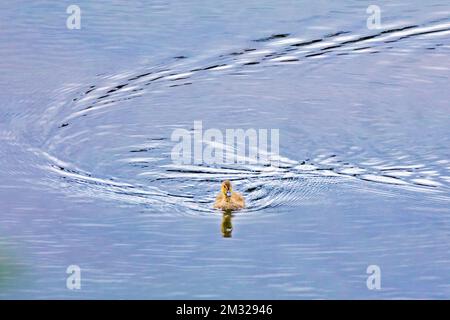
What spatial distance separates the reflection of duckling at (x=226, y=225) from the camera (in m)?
13.9

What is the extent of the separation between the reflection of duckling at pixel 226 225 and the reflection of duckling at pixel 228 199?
0.08 metres

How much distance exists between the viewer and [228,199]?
14.3m

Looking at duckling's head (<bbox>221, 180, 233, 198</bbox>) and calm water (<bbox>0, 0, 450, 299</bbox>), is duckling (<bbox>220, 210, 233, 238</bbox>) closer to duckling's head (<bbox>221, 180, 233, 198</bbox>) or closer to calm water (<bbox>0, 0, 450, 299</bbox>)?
calm water (<bbox>0, 0, 450, 299</bbox>)

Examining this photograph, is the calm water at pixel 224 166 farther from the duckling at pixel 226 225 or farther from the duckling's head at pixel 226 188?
the duckling's head at pixel 226 188

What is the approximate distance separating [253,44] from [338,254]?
6243mm

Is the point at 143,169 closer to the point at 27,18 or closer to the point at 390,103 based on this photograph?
the point at 390,103

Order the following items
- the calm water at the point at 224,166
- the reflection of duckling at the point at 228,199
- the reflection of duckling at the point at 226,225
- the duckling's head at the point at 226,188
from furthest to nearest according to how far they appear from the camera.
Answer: the duckling's head at the point at 226,188, the reflection of duckling at the point at 228,199, the reflection of duckling at the point at 226,225, the calm water at the point at 224,166

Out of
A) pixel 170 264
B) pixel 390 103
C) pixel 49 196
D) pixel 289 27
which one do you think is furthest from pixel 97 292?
pixel 289 27

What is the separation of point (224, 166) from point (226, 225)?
64.6 inches

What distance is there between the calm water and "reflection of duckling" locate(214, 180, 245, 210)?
0.51 ft

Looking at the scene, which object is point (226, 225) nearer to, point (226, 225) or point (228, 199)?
point (226, 225)

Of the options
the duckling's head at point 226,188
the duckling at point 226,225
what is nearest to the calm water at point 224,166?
the duckling at point 226,225

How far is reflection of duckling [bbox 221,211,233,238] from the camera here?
45.5ft

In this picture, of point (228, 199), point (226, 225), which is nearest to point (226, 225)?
point (226, 225)
